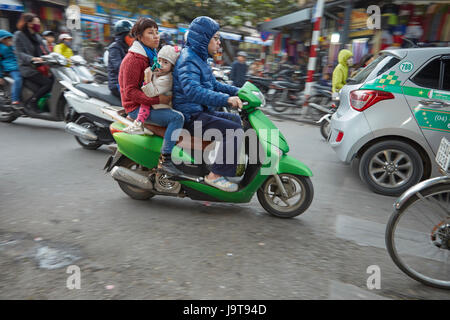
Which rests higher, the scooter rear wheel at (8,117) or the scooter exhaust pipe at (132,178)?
the scooter exhaust pipe at (132,178)

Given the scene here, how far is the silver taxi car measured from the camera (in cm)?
441

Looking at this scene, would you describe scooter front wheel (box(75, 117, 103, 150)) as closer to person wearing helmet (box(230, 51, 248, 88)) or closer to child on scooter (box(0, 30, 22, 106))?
child on scooter (box(0, 30, 22, 106))

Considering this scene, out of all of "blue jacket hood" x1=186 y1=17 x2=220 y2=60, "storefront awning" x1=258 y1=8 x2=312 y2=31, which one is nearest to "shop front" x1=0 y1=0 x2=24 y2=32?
"storefront awning" x1=258 y1=8 x2=312 y2=31

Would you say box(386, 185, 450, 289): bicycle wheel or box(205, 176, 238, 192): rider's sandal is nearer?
box(386, 185, 450, 289): bicycle wheel

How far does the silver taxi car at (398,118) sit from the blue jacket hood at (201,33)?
7.61ft

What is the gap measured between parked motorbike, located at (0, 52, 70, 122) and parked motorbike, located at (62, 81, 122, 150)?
0.72 m

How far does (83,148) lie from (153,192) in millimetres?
3009

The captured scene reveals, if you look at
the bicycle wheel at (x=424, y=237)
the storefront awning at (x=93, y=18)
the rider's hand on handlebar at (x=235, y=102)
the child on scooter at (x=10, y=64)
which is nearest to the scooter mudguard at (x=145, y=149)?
the rider's hand on handlebar at (x=235, y=102)

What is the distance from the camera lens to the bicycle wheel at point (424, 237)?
2533 mm

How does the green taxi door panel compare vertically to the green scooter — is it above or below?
above

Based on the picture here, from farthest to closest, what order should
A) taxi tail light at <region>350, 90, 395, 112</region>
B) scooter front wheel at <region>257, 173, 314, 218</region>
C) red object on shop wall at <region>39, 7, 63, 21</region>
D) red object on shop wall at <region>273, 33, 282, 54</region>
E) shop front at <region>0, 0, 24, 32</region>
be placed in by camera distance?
red object on shop wall at <region>273, 33, 282, 54</region> < red object on shop wall at <region>39, 7, 63, 21</region> < shop front at <region>0, 0, 24, 32</region> < taxi tail light at <region>350, 90, 395, 112</region> < scooter front wheel at <region>257, 173, 314, 218</region>

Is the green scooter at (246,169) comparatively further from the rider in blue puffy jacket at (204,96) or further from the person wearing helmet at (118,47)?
the person wearing helmet at (118,47)

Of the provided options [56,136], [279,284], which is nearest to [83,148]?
[56,136]
